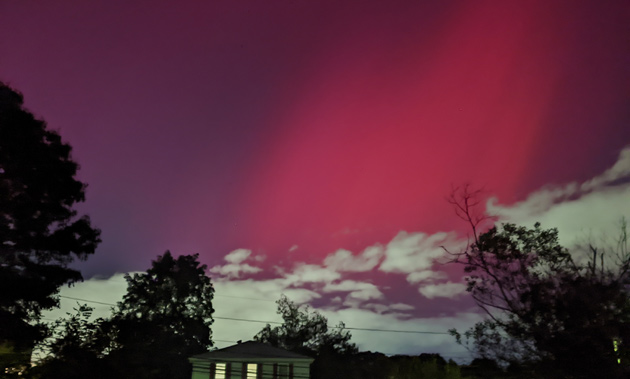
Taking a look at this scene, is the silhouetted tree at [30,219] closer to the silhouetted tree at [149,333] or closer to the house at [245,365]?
the silhouetted tree at [149,333]

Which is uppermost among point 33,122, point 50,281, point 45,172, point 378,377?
point 33,122

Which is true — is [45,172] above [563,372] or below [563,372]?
above

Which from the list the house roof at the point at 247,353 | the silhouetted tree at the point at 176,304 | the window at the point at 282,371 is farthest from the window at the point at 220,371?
the silhouetted tree at the point at 176,304

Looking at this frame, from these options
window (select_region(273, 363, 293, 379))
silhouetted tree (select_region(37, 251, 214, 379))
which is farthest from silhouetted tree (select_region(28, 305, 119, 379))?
window (select_region(273, 363, 293, 379))

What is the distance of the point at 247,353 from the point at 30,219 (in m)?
21.2

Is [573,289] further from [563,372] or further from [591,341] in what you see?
[563,372]

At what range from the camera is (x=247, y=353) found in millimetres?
39875

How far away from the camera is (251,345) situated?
42.5 metres

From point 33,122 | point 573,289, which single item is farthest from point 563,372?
point 33,122

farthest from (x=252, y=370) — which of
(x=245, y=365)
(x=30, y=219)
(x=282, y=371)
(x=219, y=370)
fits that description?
(x=30, y=219)

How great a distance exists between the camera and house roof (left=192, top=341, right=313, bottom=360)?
39.2 metres

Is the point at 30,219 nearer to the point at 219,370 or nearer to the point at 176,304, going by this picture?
the point at 219,370

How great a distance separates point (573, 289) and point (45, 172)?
96.1ft

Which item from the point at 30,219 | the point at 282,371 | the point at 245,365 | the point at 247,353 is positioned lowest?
the point at 282,371
